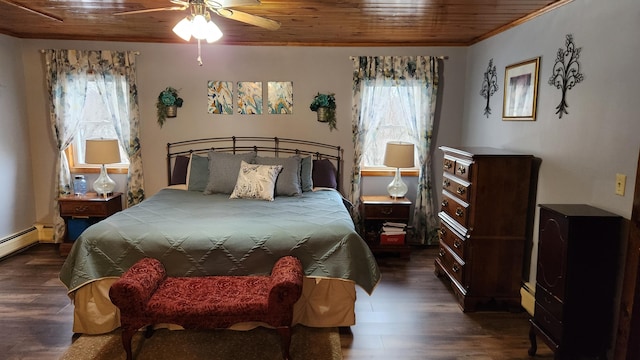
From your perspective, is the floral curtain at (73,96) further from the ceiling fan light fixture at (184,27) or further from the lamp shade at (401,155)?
the lamp shade at (401,155)

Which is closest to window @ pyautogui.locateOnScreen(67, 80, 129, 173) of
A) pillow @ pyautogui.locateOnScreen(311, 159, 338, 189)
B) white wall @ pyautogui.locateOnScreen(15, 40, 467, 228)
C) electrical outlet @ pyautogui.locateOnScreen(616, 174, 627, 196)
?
white wall @ pyautogui.locateOnScreen(15, 40, 467, 228)

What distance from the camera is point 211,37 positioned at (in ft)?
8.35

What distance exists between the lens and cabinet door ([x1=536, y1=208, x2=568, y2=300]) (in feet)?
7.38

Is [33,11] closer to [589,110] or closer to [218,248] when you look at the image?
[218,248]

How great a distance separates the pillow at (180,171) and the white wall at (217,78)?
1.07 ft

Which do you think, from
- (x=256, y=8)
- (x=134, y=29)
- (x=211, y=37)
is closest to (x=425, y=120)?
(x=256, y=8)

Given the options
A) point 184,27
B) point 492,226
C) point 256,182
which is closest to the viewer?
point 184,27

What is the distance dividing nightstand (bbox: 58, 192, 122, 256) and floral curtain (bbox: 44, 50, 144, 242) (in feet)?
0.90

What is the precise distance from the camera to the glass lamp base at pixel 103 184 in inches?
171

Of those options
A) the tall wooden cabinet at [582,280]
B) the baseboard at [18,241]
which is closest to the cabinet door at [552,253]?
the tall wooden cabinet at [582,280]

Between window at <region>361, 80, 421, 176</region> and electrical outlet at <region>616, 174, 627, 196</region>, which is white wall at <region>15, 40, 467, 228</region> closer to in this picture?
window at <region>361, 80, 421, 176</region>

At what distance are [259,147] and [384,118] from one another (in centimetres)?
153

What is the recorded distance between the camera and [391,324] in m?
2.97

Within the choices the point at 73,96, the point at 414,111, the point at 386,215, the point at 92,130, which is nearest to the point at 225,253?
the point at 386,215
